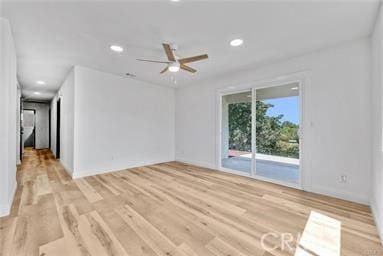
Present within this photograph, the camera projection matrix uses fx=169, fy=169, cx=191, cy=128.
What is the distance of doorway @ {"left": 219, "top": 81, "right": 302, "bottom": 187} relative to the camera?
3.38 meters

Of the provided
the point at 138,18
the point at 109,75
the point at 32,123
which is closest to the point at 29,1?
the point at 138,18

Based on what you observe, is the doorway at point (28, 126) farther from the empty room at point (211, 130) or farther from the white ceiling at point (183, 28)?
the white ceiling at point (183, 28)

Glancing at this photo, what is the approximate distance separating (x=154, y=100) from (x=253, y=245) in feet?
14.8

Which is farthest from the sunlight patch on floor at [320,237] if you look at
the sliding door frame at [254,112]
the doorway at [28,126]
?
the doorway at [28,126]

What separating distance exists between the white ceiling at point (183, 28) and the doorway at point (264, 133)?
0.85 meters

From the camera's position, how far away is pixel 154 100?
17.4ft

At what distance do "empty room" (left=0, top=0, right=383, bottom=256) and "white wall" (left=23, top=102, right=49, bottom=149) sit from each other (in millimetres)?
4975

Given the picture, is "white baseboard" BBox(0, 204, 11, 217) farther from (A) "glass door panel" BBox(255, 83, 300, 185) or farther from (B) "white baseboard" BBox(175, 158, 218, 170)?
(A) "glass door panel" BBox(255, 83, 300, 185)

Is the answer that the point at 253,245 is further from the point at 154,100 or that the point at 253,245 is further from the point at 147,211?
the point at 154,100

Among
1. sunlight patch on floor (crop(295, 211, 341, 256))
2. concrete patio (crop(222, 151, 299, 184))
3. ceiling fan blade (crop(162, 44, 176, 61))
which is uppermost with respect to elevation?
ceiling fan blade (crop(162, 44, 176, 61))

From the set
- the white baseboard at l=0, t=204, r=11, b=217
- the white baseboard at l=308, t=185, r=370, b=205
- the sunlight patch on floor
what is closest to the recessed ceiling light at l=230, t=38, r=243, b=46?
the sunlight patch on floor

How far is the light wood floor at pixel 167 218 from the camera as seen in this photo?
64.1 inches

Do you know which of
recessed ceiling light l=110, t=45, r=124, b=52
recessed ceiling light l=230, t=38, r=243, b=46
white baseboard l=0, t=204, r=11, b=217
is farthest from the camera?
recessed ceiling light l=110, t=45, r=124, b=52

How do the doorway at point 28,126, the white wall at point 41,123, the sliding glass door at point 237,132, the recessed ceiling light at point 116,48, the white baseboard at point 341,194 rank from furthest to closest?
the doorway at point 28,126
the white wall at point 41,123
the sliding glass door at point 237,132
the recessed ceiling light at point 116,48
the white baseboard at point 341,194
